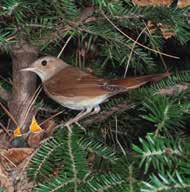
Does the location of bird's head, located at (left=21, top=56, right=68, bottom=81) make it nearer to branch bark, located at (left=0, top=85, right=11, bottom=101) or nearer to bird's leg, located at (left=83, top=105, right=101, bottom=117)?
branch bark, located at (left=0, top=85, right=11, bottom=101)

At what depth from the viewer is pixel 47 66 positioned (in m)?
2.57

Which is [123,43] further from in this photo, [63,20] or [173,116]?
[173,116]

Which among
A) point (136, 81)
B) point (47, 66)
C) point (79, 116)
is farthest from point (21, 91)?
point (136, 81)

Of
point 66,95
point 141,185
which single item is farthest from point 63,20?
point 141,185

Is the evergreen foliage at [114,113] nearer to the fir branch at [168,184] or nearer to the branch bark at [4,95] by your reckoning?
the fir branch at [168,184]

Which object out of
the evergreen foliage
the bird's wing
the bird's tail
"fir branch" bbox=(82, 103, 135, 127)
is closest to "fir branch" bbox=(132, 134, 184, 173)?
the evergreen foliage

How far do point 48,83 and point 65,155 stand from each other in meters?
0.89

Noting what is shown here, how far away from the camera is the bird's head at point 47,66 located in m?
2.36

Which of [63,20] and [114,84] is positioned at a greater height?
[63,20]

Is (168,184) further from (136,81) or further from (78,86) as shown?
(78,86)

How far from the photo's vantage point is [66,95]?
237 cm

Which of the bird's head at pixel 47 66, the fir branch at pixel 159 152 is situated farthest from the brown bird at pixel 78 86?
the fir branch at pixel 159 152

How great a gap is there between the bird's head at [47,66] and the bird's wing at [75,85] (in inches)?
1.8

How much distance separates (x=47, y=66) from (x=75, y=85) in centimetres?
24
